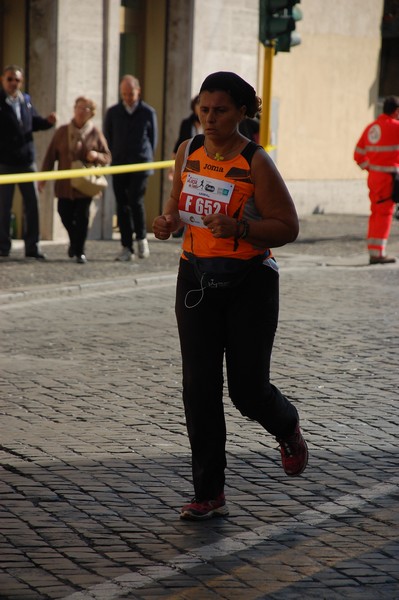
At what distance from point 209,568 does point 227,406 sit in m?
2.99

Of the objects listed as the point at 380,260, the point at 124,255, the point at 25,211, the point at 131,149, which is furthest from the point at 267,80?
the point at 25,211

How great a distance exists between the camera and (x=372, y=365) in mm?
9109

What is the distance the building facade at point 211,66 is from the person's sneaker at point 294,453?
11698 millimetres

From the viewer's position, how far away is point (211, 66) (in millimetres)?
19875

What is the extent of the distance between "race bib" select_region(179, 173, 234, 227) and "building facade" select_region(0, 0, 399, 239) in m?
11.8

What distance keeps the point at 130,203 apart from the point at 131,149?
1.97 feet

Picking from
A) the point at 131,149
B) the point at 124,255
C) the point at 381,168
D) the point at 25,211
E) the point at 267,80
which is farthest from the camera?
the point at 267,80

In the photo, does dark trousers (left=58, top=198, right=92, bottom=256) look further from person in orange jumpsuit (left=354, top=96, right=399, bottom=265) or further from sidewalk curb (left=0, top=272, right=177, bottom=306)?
person in orange jumpsuit (left=354, top=96, right=399, bottom=265)

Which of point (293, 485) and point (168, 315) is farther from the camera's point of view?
point (168, 315)

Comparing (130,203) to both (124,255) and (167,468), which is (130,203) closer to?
(124,255)

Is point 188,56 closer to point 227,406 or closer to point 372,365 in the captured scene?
point 372,365

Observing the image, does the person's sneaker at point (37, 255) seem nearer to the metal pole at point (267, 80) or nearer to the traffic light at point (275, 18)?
the metal pole at point (267, 80)

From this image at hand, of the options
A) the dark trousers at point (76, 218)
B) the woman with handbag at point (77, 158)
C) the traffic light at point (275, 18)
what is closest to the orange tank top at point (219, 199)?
the woman with handbag at point (77, 158)

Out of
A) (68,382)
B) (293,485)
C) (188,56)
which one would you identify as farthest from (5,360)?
(188,56)
